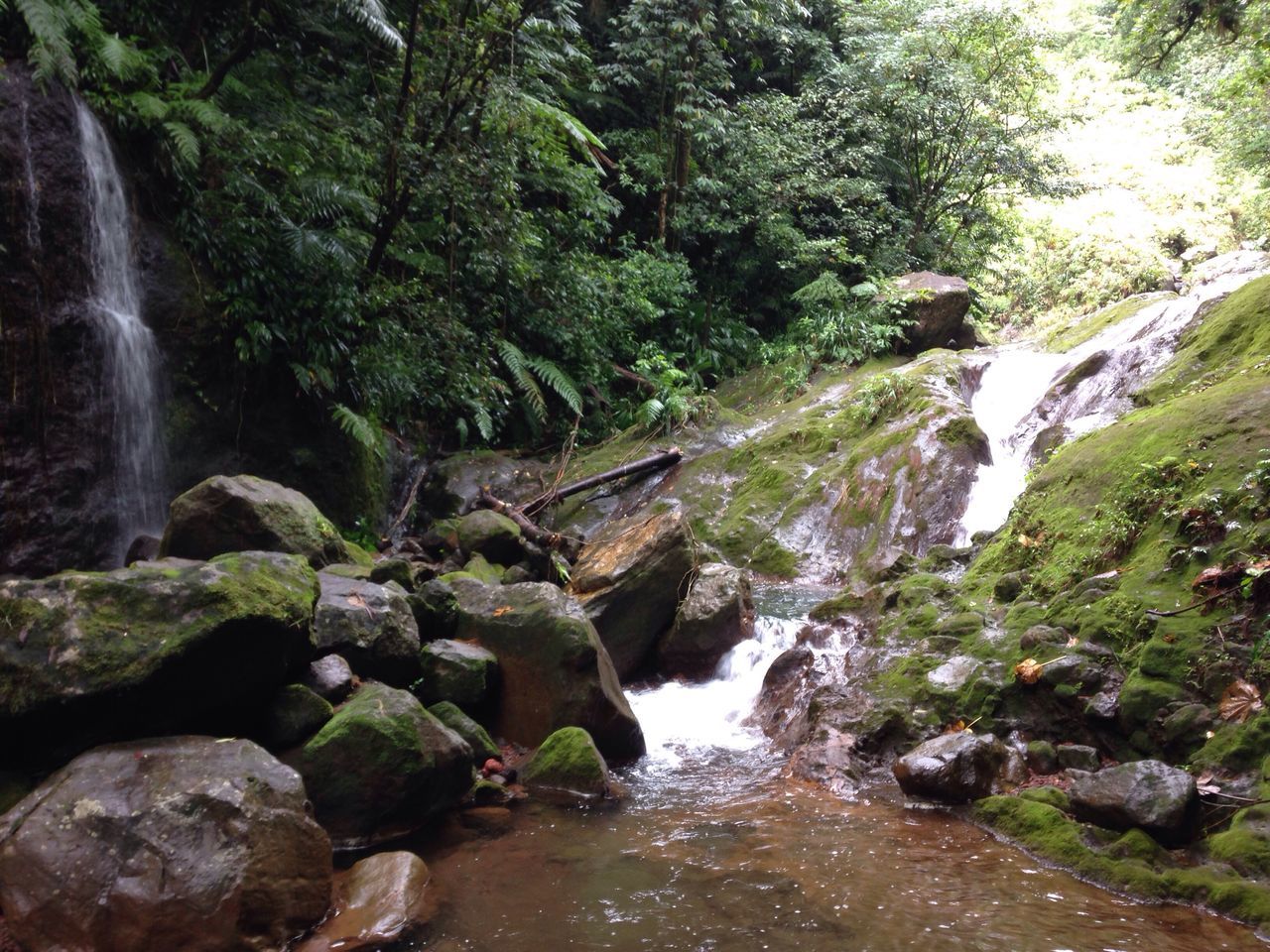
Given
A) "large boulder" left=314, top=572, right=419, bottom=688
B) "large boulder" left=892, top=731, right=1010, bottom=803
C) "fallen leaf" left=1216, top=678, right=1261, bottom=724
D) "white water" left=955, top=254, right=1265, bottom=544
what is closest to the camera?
"fallen leaf" left=1216, top=678, right=1261, bottom=724

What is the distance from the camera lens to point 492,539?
940cm

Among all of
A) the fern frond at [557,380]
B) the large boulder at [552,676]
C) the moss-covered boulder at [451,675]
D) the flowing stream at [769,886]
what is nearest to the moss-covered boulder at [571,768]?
the flowing stream at [769,886]

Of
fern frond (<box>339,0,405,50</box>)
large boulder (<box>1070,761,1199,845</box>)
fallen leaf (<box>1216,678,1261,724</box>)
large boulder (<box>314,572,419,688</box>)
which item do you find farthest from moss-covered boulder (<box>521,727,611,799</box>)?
fern frond (<box>339,0,405,50</box>)

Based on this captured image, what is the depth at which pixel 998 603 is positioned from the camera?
5879 millimetres

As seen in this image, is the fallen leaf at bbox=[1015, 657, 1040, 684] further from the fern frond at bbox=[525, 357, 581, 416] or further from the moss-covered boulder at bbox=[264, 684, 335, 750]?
the fern frond at bbox=[525, 357, 581, 416]

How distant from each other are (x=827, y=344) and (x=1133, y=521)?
410 inches

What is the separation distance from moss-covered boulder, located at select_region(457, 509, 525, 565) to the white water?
4.90m

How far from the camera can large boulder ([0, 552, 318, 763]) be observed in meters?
3.52

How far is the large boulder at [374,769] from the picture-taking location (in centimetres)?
421

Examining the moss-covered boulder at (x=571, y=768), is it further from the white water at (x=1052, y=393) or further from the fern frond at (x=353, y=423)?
the white water at (x=1052, y=393)

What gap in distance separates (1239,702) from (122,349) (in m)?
8.19

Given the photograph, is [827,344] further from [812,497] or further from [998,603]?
[998,603]

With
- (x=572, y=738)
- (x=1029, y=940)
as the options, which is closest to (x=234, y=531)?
(x=572, y=738)

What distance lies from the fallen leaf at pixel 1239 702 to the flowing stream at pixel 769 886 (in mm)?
1076
